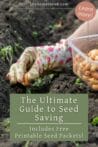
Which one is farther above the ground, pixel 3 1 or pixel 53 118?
pixel 3 1

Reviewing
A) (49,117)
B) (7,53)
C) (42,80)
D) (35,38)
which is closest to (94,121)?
(49,117)

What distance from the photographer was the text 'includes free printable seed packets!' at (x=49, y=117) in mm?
4711

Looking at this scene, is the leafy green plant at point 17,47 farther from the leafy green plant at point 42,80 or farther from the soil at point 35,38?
the leafy green plant at point 42,80

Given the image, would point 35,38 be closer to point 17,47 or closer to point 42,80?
point 17,47

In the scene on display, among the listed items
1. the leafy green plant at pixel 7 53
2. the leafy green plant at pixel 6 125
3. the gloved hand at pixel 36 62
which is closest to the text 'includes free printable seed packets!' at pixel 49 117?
the leafy green plant at pixel 6 125

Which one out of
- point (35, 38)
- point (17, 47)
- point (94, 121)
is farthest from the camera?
point (35, 38)

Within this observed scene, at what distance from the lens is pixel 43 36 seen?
5.67 meters

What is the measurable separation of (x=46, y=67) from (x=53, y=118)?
0.41m

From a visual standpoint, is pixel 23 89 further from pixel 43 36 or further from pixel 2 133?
pixel 43 36

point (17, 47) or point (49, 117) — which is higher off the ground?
point (17, 47)

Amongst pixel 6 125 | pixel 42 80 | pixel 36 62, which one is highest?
pixel 36 62

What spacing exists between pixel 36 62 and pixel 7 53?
198mm

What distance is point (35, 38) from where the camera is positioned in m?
5.62

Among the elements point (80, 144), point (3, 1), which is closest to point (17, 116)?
point (80, 144)
